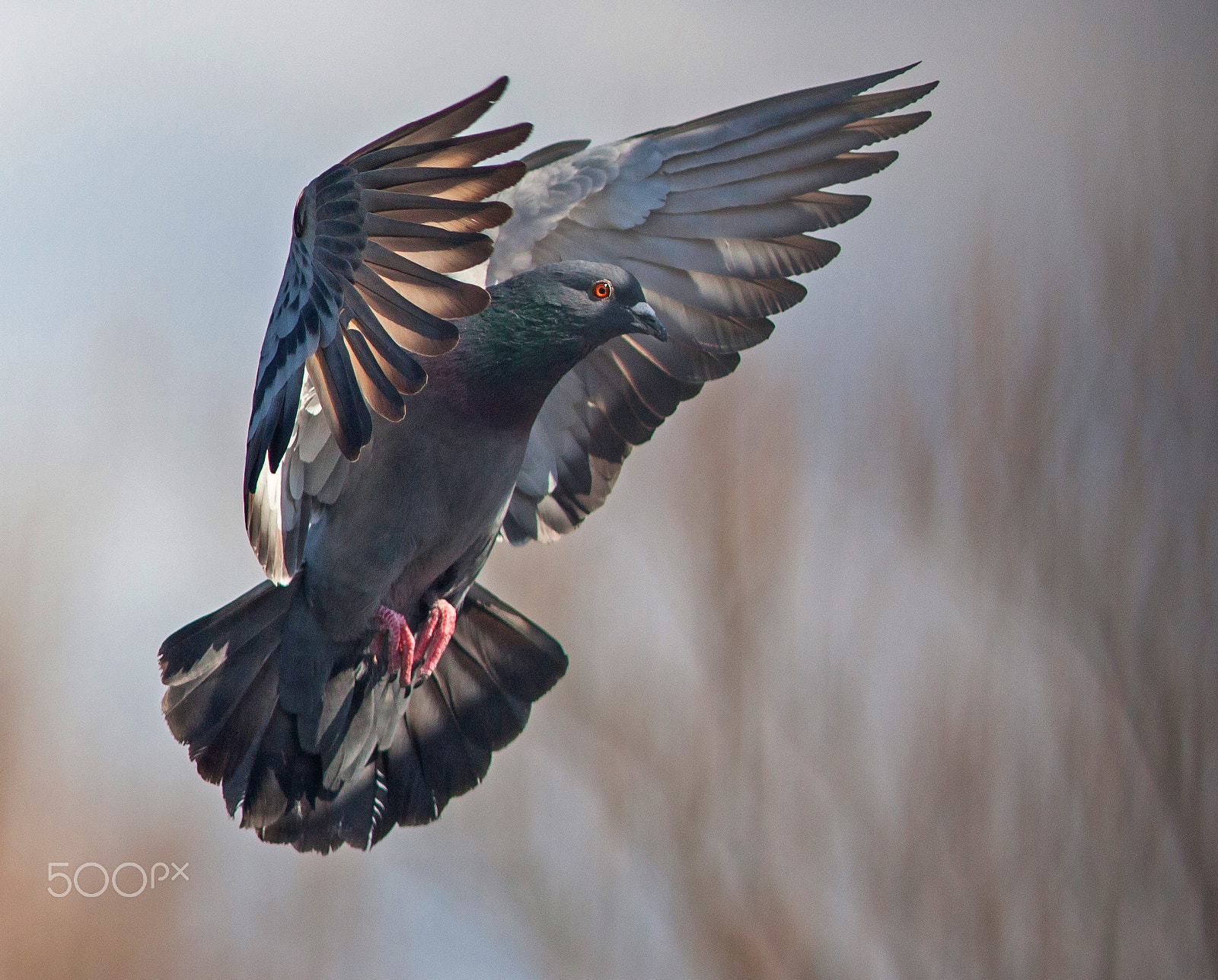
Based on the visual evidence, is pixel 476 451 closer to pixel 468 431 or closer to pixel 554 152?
pixel 468 431

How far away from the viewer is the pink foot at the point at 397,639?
9.92 ft

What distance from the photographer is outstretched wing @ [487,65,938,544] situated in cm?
298

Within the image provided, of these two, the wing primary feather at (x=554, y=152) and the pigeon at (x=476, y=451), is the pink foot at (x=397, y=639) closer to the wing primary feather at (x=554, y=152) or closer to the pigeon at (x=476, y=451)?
the pigeon at (x=476, y=451)

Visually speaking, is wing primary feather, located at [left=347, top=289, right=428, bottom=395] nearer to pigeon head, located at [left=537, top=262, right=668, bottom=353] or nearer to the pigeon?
the pigeon

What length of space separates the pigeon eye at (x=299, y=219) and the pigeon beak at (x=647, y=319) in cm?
87

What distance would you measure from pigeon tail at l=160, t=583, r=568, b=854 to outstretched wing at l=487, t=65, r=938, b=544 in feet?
2.62

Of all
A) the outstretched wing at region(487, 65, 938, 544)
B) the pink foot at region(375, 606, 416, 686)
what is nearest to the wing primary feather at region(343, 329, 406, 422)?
the pink foot at region(375, 606, 416, 686)

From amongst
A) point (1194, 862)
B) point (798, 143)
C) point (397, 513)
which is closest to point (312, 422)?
point (397, 513)

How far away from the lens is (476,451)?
9.10ft

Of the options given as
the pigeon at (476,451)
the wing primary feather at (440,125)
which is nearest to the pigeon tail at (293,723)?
the pigeon at (476,451)

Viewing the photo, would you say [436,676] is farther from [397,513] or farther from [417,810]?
[397,513]

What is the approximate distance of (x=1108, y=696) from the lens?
20.7 feet

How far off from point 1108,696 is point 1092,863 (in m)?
0.91

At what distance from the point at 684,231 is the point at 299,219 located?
131 centimetres
